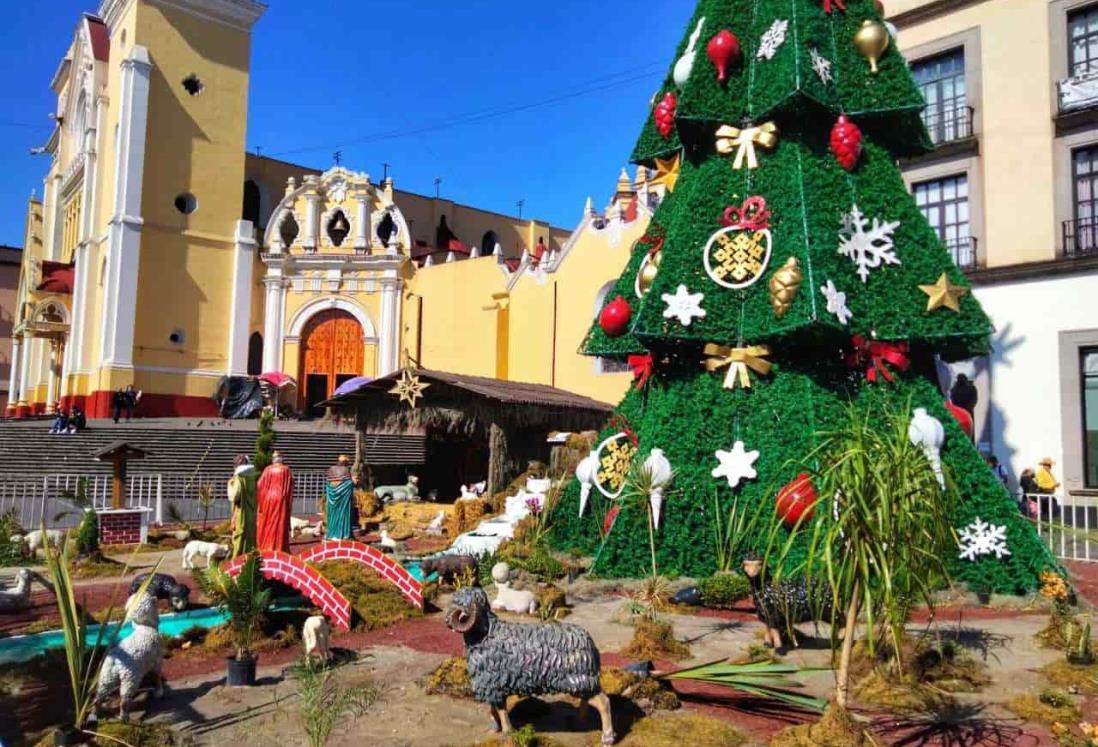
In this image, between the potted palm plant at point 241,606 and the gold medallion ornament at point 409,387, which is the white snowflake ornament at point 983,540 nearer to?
the potted palm plant at point 241,606

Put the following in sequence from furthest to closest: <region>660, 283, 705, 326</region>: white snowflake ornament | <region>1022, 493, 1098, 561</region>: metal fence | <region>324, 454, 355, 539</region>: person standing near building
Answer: <region>324, 454, 355, 539</region>: person standing near building < <region>1022, 493, 1098, 561</region>: metal fence < <region>660, 283, 705, 326</region>: white snowflake ornament

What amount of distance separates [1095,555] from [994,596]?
4.33m

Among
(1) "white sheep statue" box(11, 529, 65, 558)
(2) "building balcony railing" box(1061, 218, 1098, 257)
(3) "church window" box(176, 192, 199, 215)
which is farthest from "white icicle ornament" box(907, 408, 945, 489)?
(3) "church window" box(176, 192, 199, 215)

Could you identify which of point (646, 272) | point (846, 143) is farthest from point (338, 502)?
point (846, 143)

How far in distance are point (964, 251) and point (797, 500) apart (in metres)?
14.9

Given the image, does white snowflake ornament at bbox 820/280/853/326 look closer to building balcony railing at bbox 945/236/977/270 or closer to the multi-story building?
the multi-story building

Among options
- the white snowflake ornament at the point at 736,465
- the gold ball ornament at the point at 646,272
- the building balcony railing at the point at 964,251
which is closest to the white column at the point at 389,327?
the building balcony railing at the point at 964,251

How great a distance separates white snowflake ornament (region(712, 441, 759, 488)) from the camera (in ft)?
35.8

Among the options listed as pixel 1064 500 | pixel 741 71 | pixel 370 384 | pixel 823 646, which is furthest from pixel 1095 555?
pixel 370 384

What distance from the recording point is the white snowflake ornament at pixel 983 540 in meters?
10.5

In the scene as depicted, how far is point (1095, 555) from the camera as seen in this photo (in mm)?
13523

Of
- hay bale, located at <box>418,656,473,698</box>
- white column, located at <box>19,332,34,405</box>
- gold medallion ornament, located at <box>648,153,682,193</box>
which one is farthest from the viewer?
white column, located at <box>19,332,34,405</box>

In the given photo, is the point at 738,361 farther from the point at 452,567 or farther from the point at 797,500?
the point at 797,500

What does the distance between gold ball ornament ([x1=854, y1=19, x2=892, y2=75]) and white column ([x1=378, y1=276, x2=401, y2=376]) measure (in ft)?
72.0
